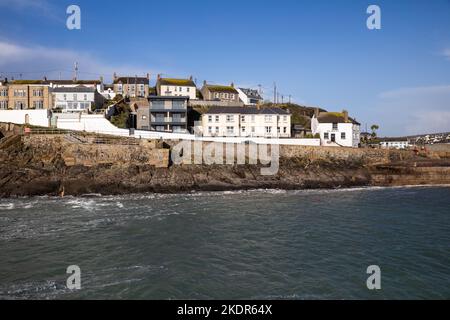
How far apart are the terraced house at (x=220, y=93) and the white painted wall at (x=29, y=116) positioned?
35.3 meters

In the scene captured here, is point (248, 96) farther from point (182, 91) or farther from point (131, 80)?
point (131, 80)

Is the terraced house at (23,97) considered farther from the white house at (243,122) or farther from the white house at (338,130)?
the white house at (338,130)

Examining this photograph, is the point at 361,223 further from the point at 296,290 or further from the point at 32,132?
the point at 32,132

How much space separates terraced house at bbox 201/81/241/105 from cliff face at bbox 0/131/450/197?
3285 centimetres

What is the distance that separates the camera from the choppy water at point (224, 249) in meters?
13.2

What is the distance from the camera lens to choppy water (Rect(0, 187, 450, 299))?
13.2m

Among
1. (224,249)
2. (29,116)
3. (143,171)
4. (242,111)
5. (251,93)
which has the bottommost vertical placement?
(224,249)

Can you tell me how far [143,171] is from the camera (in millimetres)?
38594

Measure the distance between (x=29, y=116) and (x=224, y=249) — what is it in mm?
42925

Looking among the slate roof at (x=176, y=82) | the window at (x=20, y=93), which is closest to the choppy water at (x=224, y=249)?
the window at (x=20, y=93)

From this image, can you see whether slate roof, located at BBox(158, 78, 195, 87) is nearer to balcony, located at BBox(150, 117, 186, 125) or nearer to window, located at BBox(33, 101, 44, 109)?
balcony, located at BBox(150, 117, 186, 125)

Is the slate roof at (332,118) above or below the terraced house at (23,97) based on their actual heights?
below

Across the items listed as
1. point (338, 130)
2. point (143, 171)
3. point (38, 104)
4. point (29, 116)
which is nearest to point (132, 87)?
point (38, 104)
